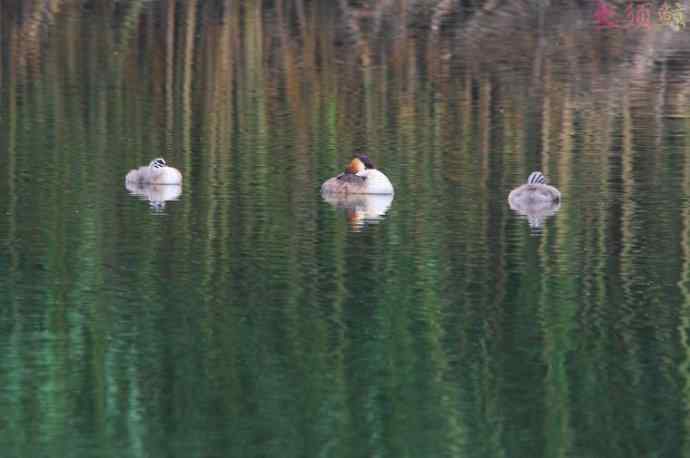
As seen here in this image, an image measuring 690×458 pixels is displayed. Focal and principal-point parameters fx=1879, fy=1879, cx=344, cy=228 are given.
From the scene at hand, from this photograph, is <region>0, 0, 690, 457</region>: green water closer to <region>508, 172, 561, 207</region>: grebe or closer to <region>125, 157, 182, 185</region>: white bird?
<region>125, 157, 182, 185</region>: white bird

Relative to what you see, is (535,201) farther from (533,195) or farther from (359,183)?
(359,183)

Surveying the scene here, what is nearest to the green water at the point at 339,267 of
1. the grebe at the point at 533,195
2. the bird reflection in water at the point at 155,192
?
the bird reflection in water at the point at 155,192

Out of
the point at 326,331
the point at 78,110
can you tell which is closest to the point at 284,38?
the point at 78,110

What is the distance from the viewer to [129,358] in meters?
11.7

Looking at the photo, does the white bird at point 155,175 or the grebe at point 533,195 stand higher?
the white bird at point 155,175


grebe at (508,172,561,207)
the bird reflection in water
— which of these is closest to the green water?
the bird reflection in water

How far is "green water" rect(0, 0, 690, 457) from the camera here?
10461 mm

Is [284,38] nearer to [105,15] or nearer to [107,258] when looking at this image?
[105,15]

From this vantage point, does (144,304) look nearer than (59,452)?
No

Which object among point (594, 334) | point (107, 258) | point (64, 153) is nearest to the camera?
point (594, 334)

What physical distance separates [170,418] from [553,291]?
4274mm

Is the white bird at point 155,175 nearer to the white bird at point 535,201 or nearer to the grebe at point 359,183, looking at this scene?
the grebe at point 359,183

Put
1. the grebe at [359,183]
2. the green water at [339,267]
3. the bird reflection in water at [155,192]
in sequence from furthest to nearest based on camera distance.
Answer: the grebe at [359,183] < the bird reflection in water at [155,192] < the green water at [339,267]

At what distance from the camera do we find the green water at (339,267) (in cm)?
1046
